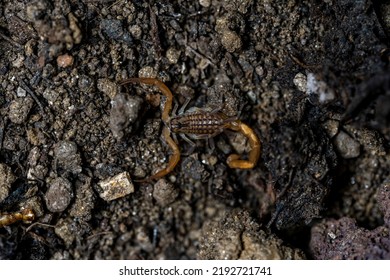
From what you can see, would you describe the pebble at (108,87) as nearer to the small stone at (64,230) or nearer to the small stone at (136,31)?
the small stone at (136,31)

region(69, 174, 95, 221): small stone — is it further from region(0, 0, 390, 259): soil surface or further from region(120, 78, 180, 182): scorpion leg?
region(120, 78, 180, 182): scorpion leg

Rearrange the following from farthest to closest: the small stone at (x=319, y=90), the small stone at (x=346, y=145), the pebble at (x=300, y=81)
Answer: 1. the small stone at (x=346, y=145)
2. the pebble at (x=300, y=81)
3. the small stone at (x=319, y=90)

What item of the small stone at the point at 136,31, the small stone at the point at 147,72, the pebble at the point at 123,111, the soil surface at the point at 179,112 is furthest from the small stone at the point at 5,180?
the small stone at the point at 136,31

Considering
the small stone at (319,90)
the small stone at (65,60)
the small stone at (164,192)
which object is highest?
the small stone at (65,60)

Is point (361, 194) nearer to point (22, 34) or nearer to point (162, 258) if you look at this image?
point (162, 258)

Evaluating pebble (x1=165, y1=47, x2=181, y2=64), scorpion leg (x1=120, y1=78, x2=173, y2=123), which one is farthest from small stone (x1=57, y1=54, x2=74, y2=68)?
pebble (x1=165, y1=47, x2=181, y2=64)
